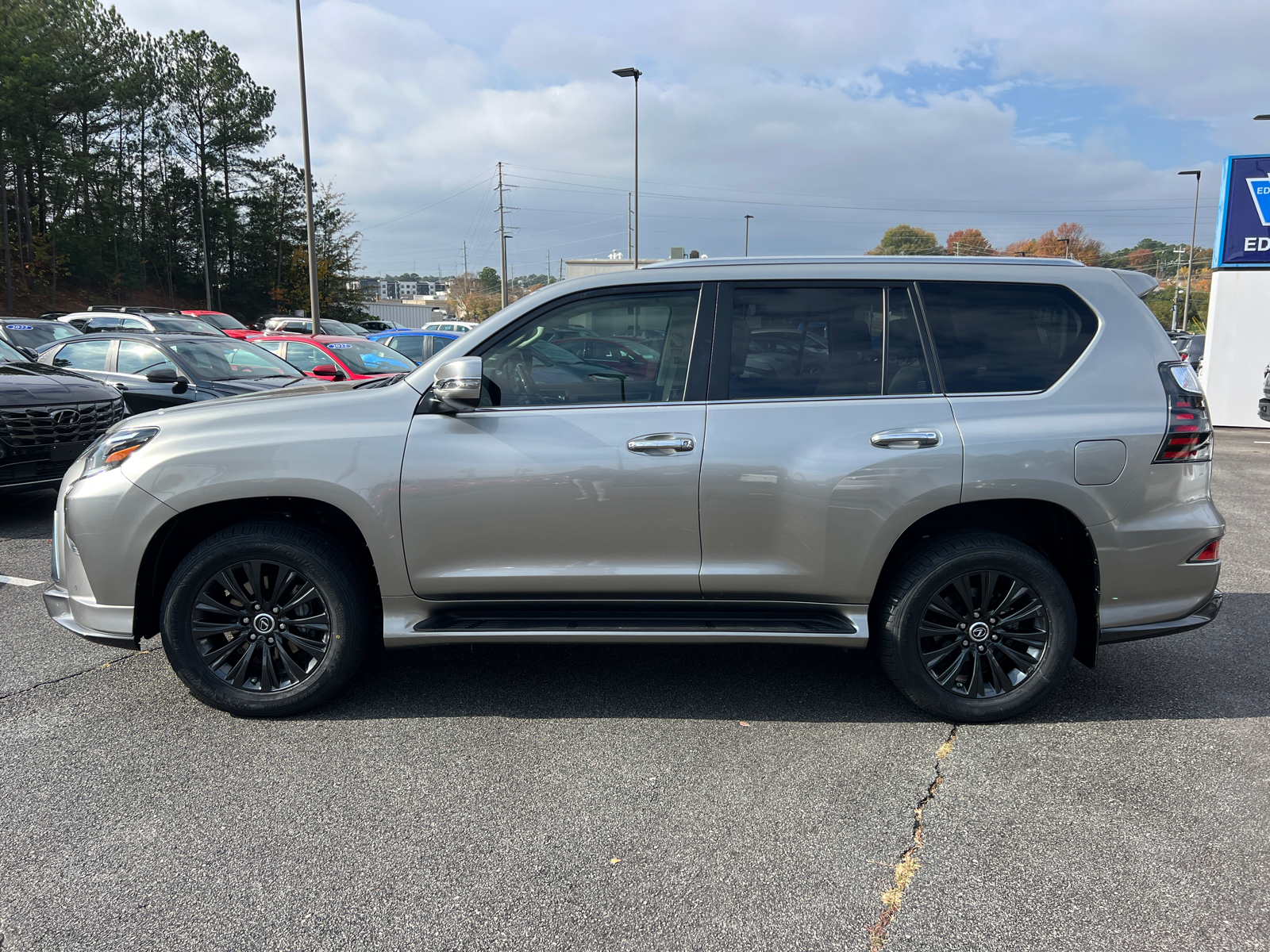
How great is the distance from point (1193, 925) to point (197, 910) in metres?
2.79

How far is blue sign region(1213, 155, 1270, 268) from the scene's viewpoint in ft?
47.9

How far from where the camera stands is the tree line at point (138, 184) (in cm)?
4284

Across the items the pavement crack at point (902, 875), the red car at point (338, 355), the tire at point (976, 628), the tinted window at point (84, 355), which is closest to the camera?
the pavement crack at point (902, 875)

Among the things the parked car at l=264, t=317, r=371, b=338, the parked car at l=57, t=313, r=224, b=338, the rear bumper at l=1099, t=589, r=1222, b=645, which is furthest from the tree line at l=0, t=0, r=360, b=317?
the rear bumper at l=1099, t=589, r=1222, b=645

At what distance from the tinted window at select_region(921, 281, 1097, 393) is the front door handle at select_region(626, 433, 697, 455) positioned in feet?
3.64

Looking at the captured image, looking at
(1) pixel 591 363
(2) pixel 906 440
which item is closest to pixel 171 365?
(1) pixel 591 363

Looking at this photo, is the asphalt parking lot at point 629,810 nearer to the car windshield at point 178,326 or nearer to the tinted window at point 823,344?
the tinted window at point 823,344

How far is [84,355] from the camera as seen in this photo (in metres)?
10.1

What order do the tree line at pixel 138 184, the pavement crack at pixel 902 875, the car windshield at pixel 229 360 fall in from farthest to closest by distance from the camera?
the tree line at pixel 138 184
the car windshield at pixel 229 360
the pavement crack at pixel 902 875

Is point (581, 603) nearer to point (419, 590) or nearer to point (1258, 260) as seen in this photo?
point (419, 590)

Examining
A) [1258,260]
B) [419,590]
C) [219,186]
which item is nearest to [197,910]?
[419,590]

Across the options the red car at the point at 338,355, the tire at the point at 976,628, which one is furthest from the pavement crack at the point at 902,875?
the red car at the point at 338,355

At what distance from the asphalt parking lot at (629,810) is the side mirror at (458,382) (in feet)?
4.46

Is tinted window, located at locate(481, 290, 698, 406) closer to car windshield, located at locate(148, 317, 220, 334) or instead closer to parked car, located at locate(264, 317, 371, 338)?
car windshield, located at locate(148, 317, 220, 334)
